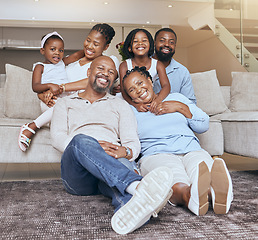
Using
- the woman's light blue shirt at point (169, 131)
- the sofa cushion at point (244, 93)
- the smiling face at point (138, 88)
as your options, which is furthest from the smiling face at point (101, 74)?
the sofa cushion at point (244, 93)

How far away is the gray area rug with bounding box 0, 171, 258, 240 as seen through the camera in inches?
45.0

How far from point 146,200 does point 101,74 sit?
89 cm

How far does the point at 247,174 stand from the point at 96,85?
1.37 m

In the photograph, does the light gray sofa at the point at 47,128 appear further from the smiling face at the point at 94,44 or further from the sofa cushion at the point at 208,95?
the smiling face at the point at 94,44

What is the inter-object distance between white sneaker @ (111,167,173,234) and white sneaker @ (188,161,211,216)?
0.47 ft

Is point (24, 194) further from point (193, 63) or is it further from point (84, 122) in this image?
point (193, 63)

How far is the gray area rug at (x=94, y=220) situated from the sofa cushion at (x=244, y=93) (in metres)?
1.50

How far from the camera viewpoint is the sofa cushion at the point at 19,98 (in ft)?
8.81

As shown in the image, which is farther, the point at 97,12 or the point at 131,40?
the point at 97,12

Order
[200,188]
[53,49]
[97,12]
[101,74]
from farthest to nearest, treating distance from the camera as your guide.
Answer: [97,12], [53,49], [101,74], [200,188]

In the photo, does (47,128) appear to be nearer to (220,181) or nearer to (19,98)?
(19,98)

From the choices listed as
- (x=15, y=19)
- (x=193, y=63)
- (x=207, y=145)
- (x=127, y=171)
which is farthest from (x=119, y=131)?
(x=193, y=63)

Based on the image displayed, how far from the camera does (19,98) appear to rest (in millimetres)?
2705

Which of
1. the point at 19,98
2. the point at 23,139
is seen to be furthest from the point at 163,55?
the point at 19,98
